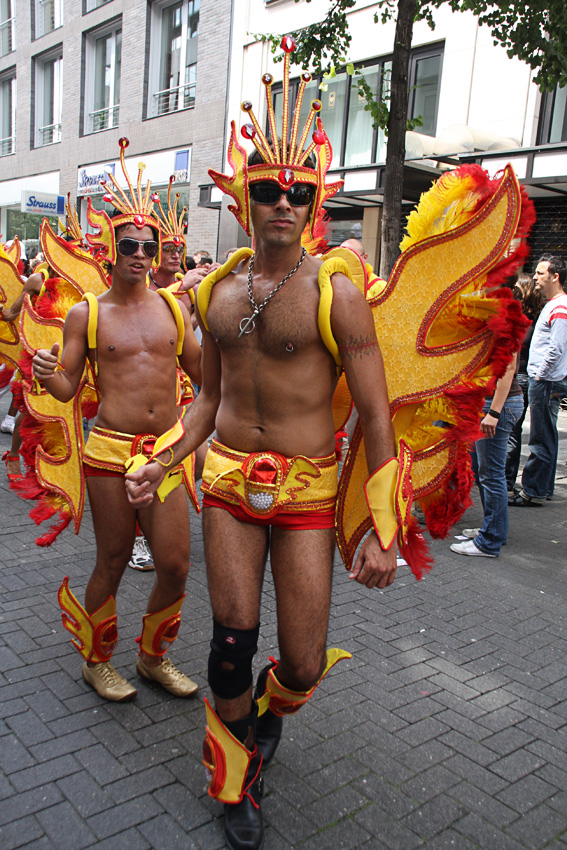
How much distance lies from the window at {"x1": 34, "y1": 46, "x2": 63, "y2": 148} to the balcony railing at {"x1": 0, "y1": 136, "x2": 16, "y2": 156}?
245 centimetres

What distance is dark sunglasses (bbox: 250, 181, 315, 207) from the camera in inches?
97.4

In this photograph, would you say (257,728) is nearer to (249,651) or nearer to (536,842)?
(249,651)

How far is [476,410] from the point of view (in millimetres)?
2695

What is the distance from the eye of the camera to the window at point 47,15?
24.4 meters

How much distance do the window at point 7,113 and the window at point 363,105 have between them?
16826 millimetres

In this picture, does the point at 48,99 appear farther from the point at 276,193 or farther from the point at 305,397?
the point at 305,397

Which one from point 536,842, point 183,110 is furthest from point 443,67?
point 536,842

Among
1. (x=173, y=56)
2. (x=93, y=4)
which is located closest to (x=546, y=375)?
(x=173, y=56)

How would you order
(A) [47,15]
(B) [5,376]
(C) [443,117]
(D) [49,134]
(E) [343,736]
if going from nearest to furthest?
1. (E) [343,736]
2. (B) [5,376]
3. (C) [443,117]
4. (A) [47,15]
5. (D) [49,134]

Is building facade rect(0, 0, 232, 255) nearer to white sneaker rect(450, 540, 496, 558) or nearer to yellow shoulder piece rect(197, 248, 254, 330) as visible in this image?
white sneaker rect(450, 540, 496, 558)

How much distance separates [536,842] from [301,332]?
1.97 m

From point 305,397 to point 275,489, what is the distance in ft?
1.10

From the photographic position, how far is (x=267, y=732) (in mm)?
2908

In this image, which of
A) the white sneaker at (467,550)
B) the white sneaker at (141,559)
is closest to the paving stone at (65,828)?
the white sneaker at (141,559)
